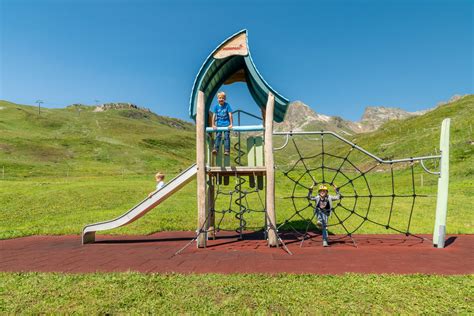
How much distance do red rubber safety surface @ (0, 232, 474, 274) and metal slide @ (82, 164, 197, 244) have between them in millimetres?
435

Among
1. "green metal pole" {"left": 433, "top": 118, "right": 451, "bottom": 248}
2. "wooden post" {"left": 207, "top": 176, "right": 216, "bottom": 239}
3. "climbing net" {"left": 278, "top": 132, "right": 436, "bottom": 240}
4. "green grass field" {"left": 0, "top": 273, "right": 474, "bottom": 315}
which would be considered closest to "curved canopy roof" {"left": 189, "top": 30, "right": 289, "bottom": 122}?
"climbing net" {"left": 278, "top": 132, "right": 436, "bottom": 240}

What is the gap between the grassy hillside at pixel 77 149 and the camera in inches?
1911

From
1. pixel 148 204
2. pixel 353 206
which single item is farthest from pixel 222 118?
pixel 353 206

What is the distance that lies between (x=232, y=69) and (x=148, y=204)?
4305 mm

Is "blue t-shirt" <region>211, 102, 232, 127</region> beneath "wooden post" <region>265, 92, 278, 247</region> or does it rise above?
above

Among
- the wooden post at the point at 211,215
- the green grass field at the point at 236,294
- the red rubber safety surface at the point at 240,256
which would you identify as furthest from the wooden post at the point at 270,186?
the green grass field at the point at 236,294

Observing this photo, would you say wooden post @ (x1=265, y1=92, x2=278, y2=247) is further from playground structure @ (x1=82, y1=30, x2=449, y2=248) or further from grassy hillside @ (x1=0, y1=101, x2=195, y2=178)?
grassy hillside @ (x1=0, y1=101, x2=195, y2=178)

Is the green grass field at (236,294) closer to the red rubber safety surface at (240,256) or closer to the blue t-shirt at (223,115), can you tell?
the red rubber safety surface at (240,256)

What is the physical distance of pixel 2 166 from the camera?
43688 mm

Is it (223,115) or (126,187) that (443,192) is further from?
(126,187)

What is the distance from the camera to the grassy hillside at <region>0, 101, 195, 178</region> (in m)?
48.5

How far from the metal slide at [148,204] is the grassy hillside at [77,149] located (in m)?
35.4

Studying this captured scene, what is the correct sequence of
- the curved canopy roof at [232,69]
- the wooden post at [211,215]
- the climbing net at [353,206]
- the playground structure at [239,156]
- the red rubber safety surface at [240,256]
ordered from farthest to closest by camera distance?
1. the wooden post at [211,215]
2. the climbing net at [353,206]
3. the curved canopy roof at [232,69]
4. the playground structure at [239,156]
5. the red rubber safety surface at [240,256]

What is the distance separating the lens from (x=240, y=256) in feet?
23.0
